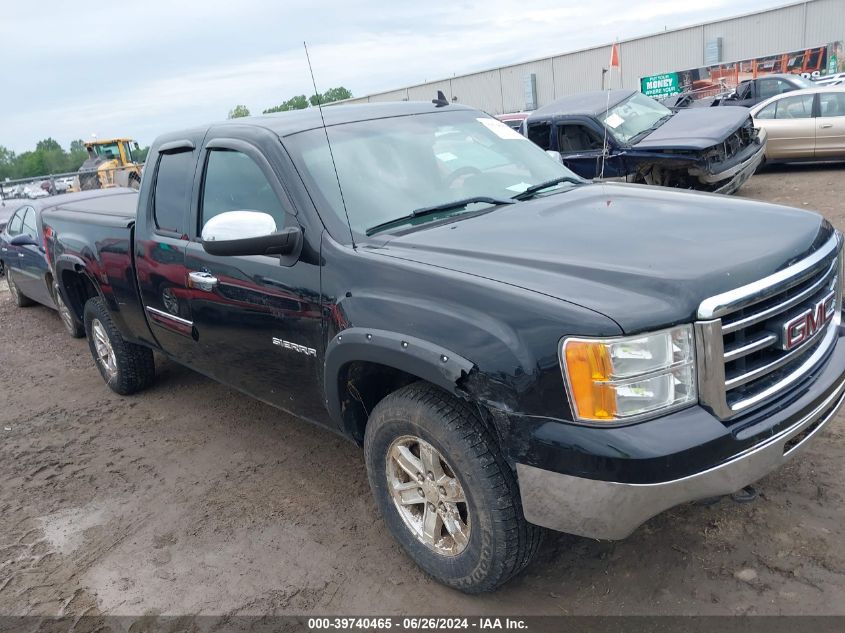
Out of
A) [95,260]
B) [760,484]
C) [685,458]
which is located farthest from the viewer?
[95,260]

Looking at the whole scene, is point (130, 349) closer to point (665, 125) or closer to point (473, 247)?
point (473, 247)

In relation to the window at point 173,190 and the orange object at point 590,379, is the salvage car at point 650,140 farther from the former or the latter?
the orange object at point 590,379

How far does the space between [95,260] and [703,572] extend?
4.29 metres

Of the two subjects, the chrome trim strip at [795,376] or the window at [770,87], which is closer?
the chrome trim strip at [795,376]

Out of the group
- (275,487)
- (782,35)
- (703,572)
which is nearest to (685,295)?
(703,572)

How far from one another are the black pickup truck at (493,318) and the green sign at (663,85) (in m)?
27.4

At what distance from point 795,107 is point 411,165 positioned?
11196 mm

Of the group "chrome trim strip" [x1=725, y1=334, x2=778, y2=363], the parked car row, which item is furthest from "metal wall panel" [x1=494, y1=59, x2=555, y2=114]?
"chrome trim strip" [x1=725, y1=334, x2=778, y2=363]

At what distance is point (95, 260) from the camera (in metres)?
5.01

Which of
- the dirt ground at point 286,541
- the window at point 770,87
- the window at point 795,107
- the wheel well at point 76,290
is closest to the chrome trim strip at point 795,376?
the dirt ground at point 286,541

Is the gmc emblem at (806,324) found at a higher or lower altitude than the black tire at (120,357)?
higher

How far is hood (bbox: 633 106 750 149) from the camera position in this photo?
9.02 m

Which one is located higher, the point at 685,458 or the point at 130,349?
the point at 685,458

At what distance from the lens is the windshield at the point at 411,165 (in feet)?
10.7
